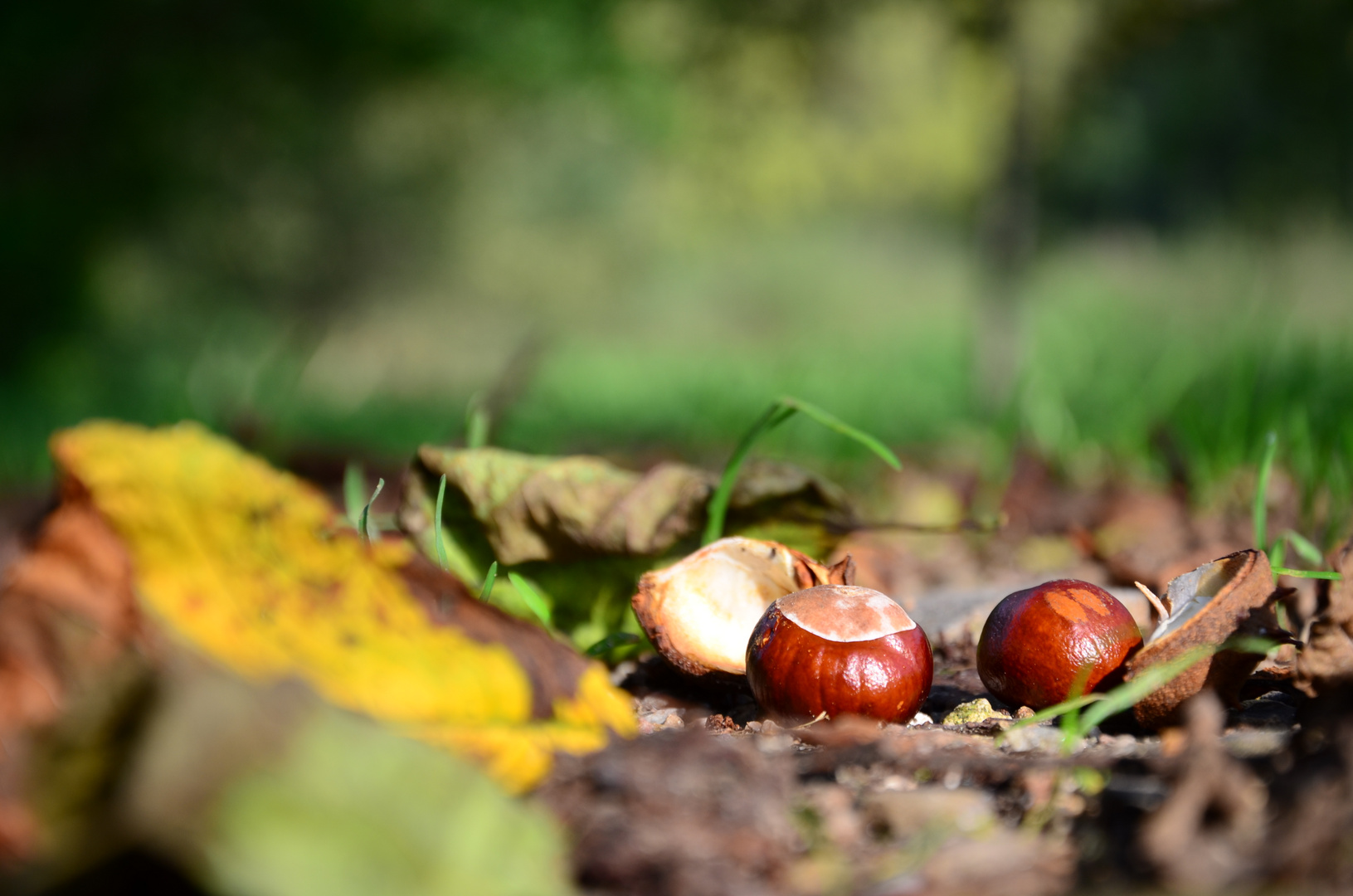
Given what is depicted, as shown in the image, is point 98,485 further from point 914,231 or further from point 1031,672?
point 914,231

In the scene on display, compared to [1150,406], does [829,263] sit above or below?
below

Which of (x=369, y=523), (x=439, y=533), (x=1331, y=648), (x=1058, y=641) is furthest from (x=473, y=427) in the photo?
(x=1331, y=648)

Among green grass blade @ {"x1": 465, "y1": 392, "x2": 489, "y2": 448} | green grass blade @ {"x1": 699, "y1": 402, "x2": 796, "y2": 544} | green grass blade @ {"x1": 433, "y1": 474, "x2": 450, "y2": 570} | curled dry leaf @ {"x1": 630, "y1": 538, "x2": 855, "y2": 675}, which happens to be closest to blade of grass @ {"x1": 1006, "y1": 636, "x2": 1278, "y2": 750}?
curled dry leaf @ {"x1": 630, "y1": 538, "x2": 855, "y2": 675}

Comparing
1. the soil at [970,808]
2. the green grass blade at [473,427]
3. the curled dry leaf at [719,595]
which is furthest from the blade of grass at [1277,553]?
the green grass blade at [473,427]

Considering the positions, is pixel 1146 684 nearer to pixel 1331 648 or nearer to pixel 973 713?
pixel 1331 648

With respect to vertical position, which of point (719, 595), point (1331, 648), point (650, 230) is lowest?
point (650, 230)

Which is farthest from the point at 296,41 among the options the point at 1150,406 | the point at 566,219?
the point at 566,219

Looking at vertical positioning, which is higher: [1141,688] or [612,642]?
[1141,688]
